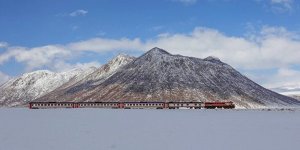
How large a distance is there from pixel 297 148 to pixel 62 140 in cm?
3025

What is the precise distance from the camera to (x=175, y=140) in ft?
198

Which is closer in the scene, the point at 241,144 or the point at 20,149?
the point at 20,149

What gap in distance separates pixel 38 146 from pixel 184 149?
17.4m

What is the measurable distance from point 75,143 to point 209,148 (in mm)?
16966

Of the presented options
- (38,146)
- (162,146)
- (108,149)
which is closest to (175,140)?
(162,146)

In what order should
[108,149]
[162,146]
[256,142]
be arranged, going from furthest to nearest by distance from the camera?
[256,142], [162,146], [108,149]

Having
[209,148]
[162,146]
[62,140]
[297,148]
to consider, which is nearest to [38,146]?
[62,140]

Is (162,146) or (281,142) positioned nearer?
(162,146)

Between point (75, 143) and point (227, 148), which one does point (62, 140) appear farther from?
point (227, 148)

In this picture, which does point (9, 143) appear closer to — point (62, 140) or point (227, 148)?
point (62, 140)

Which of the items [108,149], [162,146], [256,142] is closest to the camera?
[108,149]

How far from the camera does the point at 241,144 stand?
5584 cm

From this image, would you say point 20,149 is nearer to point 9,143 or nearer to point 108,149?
point 9,143

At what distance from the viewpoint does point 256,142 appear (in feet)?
192
